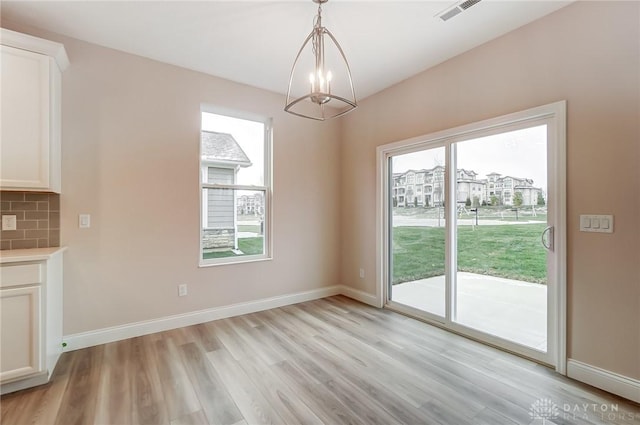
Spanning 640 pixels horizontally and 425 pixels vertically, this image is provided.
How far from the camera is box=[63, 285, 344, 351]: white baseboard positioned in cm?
273

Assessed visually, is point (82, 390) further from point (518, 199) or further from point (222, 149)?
point (518, 199)

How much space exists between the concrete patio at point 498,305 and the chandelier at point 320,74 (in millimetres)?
2184

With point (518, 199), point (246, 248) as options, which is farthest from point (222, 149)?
point (518, 199)

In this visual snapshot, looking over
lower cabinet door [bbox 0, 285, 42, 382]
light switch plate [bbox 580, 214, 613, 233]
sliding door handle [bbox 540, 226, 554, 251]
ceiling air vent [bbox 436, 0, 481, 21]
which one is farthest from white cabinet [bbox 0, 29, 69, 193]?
light switch plate [bbox 580, 214, 613, 233]

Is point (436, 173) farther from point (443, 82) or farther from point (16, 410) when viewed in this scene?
point (16, 410)

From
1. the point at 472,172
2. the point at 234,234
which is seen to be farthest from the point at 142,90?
the point at 472,172

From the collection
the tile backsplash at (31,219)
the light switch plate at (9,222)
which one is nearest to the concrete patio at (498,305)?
the tile backsplash at (31,219)

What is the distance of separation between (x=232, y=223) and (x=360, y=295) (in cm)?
203

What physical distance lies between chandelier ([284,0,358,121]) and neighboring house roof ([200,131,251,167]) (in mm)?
882

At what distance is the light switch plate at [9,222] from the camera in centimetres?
239

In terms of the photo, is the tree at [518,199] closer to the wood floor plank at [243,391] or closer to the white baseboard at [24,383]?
the wood floor plank at [243,391]

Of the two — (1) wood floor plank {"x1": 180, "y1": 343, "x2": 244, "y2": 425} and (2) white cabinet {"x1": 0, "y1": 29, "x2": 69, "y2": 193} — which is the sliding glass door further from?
(2) white cabinet {"x1": 0, "y1": 29, "x2": 69, "y2": 193}

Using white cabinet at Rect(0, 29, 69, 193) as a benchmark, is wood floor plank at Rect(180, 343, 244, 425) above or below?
below

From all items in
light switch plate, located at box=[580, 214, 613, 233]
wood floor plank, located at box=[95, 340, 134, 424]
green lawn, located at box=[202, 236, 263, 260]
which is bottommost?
wood floor plank, located at box=[95, 340, 134, 424]
